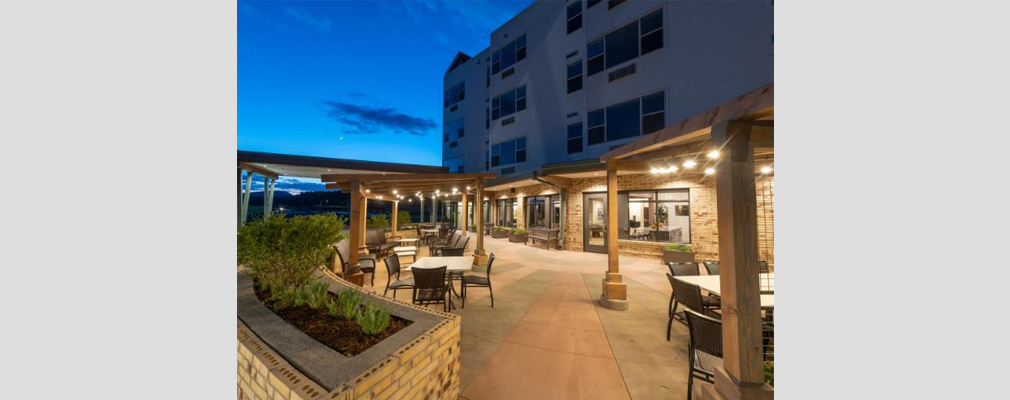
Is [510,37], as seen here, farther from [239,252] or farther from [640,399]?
[640,399]

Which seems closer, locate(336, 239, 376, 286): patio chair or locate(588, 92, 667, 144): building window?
locate(336, 239, 376, 286): patio chair

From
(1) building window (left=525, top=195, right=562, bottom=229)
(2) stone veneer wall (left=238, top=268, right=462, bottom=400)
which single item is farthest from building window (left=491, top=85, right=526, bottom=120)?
(2) stone veneer wall (left=238, top=268, right=462, bottom=400)

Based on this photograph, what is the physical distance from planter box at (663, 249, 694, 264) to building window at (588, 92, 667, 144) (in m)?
4.41

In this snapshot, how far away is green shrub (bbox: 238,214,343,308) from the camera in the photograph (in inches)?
144

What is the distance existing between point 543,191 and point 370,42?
6126cm

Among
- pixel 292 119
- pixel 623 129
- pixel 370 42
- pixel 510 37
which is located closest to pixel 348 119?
pixel 292 119

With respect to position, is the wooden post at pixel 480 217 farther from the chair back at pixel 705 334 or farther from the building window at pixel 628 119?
the building window at pixel 628 119

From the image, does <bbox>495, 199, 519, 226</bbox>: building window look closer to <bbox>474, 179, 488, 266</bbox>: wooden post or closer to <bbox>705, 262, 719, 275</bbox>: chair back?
<bbox>474, 179, 488, 266</bbox>: wooden post

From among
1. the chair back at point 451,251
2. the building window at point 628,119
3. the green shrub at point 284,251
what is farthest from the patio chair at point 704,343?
the building window at point 628,119

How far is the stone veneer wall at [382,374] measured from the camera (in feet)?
6.21

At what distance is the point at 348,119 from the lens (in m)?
86.6

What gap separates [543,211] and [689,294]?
35.7ft

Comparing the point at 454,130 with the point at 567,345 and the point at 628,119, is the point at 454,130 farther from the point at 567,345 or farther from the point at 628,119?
the point at 567,345

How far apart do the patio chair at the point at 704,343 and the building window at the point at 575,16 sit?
45.4 ft
